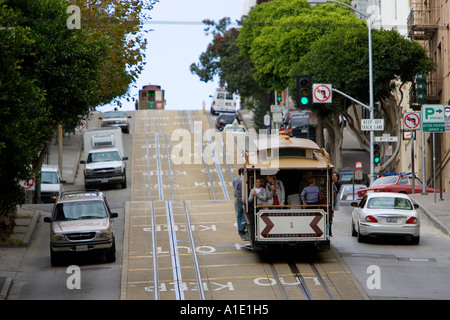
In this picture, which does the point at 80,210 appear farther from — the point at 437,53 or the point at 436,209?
the point at 437,53

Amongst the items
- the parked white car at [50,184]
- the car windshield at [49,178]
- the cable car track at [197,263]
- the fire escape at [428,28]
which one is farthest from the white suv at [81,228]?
the fire escape at [428,28]

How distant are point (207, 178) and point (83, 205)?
2441cm

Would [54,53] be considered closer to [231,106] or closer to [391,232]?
[391,232]

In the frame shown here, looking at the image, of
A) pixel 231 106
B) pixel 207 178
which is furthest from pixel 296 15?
pixel 207 178

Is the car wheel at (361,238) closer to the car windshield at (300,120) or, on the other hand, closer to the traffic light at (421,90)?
the traffic light at (421,90)

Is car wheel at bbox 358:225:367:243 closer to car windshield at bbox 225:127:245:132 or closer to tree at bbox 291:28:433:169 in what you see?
tree at bbox 291:28:433:169

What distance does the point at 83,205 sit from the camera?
81.9 ft

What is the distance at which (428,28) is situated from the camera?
4562 centimetres

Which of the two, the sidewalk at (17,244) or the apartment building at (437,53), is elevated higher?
the apartment building at (437,53)

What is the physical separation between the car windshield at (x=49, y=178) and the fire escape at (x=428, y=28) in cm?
1843

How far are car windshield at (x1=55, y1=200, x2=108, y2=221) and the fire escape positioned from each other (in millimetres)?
24550

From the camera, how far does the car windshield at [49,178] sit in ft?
139

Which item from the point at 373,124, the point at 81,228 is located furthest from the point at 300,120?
the point at 81,228

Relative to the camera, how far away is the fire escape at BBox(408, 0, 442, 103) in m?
45.4
